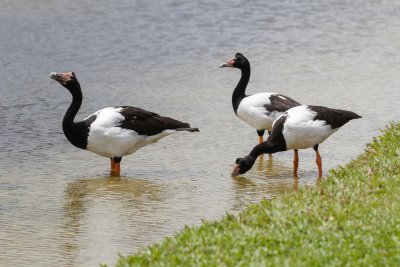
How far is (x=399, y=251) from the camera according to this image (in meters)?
7.01

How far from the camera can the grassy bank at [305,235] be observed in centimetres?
703

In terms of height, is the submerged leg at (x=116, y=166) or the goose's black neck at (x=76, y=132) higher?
the goose's black neck at (x=76, y=132)

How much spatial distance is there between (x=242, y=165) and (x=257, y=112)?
5.11 ft

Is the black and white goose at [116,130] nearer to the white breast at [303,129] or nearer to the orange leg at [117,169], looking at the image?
the orange leg at [117,169]

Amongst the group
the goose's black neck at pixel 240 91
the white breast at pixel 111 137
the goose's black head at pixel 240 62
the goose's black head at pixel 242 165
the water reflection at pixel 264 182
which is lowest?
the water reflection at pixel 264 182

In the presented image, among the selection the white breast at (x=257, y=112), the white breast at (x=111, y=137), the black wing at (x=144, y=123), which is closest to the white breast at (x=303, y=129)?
the white breast at (x=257, y=112)

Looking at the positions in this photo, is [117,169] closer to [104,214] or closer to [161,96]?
[104,214]

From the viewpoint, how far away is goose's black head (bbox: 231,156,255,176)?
36.0ft

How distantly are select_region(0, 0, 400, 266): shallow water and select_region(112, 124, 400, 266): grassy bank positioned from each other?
1033 mm

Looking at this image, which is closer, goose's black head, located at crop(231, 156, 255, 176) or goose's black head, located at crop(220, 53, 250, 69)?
goose's black head, located at crop(231, 156, 255, 176)

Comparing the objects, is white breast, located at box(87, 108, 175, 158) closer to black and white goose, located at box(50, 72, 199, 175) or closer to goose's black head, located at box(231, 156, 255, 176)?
black and white goose, located at box(50, 72, 199, 175)

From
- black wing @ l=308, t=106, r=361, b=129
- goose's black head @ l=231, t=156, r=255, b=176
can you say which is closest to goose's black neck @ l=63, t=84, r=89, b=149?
goose's black head @ l=231, t=156, r=255, b=176

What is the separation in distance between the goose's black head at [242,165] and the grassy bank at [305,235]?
2.09 meters

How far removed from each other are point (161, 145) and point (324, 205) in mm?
4759
